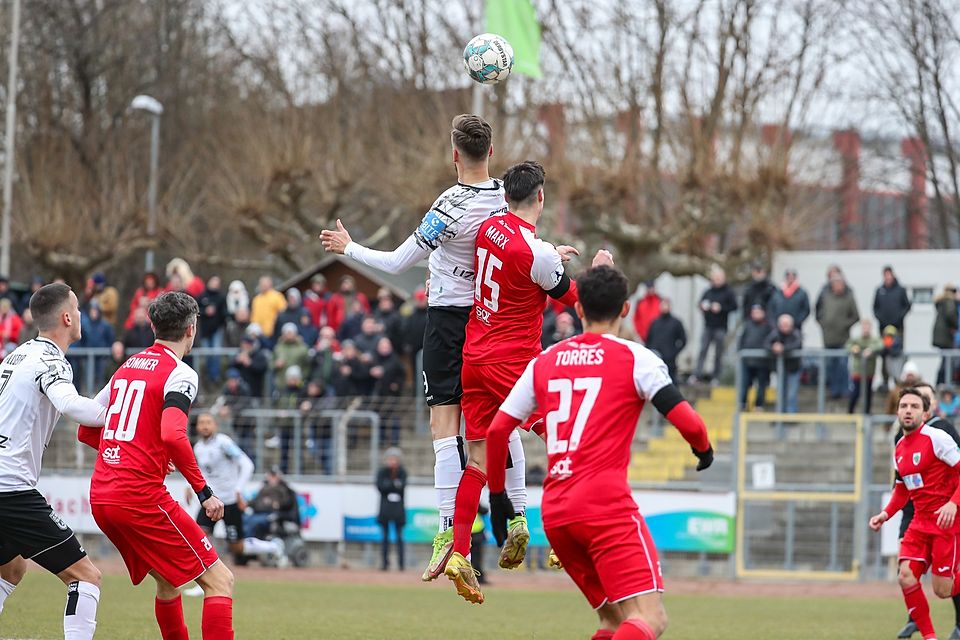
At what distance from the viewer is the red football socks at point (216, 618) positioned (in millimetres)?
8438

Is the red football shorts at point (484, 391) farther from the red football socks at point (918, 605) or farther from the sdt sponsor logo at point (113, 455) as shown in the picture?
the red football socks at point (918, 605)

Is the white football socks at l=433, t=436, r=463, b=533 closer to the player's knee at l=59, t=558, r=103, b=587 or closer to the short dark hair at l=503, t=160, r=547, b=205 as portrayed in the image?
the short dark hair at l=503, t=160, r=547, b=205

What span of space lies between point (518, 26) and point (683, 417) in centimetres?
1706

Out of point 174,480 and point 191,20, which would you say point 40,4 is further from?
point 174,480

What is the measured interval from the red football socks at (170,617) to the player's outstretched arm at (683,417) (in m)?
3.67

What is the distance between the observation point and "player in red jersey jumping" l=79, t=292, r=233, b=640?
8.38m

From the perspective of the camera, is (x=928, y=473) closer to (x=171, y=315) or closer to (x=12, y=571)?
(x=171, y=315)

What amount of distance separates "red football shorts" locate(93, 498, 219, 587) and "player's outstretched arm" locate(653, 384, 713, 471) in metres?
3.22

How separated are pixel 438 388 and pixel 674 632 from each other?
562 centimetres

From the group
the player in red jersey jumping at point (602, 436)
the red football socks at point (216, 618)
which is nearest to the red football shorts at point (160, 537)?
the red football socks at point (216, 618)

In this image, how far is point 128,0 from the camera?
3638 cm

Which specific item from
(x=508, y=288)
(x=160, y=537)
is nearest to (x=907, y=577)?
(x=508, y=288)

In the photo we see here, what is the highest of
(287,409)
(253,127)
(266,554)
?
(253,127)

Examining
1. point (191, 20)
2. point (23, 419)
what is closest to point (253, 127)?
point (191, 20)
